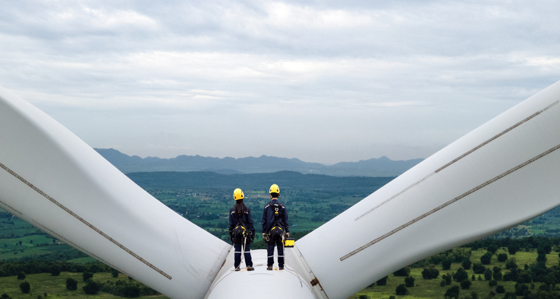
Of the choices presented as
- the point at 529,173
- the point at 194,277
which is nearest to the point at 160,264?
the point at 194,277

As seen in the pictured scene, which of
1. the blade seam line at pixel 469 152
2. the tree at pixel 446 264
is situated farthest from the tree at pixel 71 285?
the blade seam line at pixel 469 152

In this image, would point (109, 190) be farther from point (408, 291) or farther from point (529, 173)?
point (408, 291)

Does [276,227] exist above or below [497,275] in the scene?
above

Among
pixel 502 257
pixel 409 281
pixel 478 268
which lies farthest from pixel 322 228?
pixel 502 257

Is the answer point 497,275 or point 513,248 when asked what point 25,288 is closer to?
point 497,275

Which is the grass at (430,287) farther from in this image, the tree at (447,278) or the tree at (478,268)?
the tree at (478,268)
